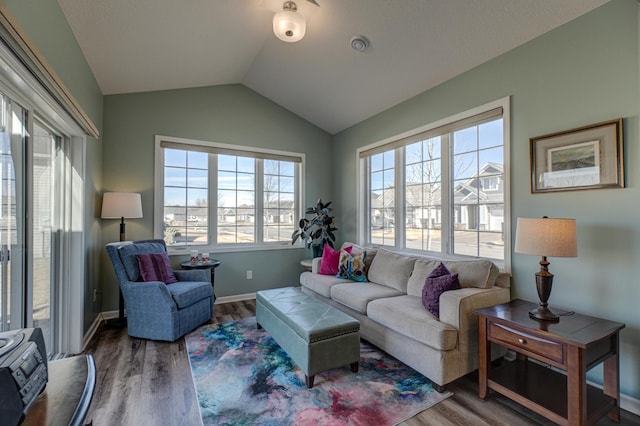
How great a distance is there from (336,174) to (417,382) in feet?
11.1

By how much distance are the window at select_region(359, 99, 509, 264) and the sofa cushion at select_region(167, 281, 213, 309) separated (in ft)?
7.60

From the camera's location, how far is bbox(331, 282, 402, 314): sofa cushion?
2867mm

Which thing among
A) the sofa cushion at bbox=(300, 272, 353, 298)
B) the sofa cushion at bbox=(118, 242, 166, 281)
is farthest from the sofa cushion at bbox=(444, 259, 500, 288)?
the sofa cushion at bbox=(118, 242, 166, 281)

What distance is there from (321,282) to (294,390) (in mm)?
1470

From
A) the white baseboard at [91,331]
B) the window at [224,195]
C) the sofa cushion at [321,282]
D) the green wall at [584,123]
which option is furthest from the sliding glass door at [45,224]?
the green wall at [584,123]

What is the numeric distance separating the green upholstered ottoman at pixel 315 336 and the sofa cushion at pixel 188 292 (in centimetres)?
100

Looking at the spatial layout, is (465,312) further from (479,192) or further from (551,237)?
(479,192)

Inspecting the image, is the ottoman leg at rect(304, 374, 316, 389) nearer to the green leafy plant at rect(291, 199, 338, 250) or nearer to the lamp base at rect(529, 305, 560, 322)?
the lamp base at rect(529, 305, 560, 322)

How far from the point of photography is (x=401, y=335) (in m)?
2.45

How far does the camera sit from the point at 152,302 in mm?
2906

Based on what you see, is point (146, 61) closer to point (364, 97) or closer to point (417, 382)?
point (364, 97)

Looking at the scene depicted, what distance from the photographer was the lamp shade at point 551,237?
1.90 m

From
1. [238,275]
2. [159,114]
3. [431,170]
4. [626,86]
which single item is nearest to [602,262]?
[626,86]

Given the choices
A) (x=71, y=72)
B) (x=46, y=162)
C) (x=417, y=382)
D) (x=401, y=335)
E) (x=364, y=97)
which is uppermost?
(x=364, y=97)
